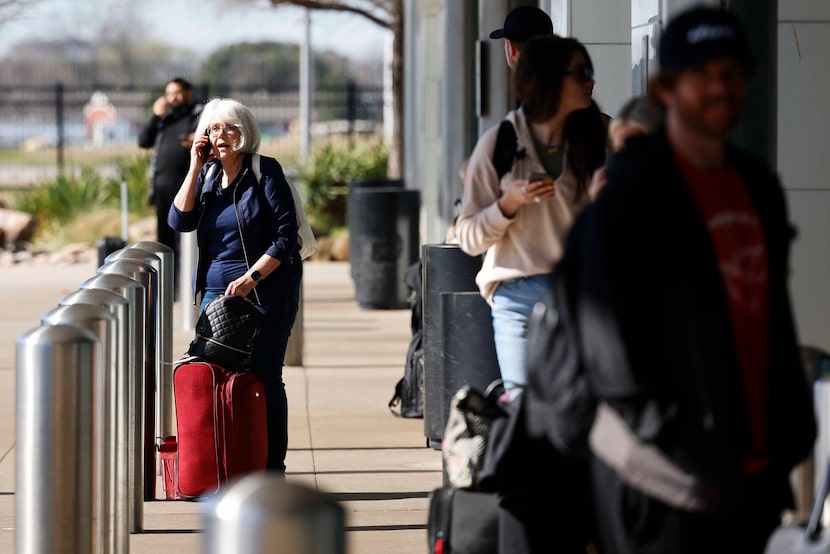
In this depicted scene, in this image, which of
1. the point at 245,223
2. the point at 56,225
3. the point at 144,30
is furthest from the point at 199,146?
the point at 144,30

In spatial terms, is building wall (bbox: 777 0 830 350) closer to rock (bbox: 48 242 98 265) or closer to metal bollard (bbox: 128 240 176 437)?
metal bollard (bbox: 128 240 176 437)

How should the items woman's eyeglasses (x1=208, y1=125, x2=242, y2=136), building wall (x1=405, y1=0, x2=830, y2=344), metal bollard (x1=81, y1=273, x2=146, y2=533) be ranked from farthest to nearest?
1. woman's eyeglasses (x1=208, y1=125, x2=242, y2=136)
2. building wall (x1=405, y1=0, x2=830, y2=344)
3. metal bollard (x1=81, y1=273, x2=146, y2=533)

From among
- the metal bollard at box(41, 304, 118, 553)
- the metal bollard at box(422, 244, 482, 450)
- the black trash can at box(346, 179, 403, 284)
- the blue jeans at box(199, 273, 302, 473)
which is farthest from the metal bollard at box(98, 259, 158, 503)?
the black trash can at box(346, 179, 403, 284)

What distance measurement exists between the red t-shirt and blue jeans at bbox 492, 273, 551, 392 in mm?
1829

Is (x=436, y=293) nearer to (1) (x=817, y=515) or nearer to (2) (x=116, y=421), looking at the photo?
(2) (x=116, y=421)

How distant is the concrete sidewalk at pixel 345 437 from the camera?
6.36 meters

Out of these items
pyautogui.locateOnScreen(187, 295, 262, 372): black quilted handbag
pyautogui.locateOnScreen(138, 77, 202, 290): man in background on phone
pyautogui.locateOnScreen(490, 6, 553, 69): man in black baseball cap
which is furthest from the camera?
pyautogui.locateOnScreen(138, 77, 202, 290): man in background on phone

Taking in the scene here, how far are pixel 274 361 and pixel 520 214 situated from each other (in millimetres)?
1887

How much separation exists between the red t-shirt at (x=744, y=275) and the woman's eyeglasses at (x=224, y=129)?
3.66m

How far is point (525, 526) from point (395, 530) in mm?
2534

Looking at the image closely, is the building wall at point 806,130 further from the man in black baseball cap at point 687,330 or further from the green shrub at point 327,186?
the green shrub at point 327,186

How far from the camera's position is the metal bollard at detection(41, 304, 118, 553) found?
492 cm

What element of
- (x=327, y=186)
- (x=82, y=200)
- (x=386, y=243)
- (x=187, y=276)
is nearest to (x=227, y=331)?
(x=187, y=276)

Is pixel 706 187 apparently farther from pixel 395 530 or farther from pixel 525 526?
pixel 395 530
